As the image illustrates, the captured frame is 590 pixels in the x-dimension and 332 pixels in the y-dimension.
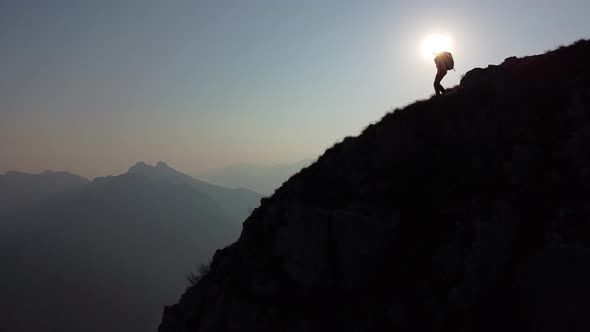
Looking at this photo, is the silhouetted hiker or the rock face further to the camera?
the silhouetted hiker

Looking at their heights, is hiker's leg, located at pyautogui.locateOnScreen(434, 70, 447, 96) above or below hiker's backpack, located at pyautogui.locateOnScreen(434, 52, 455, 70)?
below

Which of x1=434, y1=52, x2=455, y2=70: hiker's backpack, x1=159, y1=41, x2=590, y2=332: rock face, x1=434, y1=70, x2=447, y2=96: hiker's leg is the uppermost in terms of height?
x1=434, y1=52, x2=455, y2=70: hiker's backpack

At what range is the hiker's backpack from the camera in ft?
91.4

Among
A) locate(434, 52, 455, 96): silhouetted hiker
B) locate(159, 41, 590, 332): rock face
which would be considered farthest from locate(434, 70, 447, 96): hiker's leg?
locate(159, 41, 590, 332): rock face

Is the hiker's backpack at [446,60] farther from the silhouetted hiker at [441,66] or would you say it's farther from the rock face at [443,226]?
the rock face at [443,226]

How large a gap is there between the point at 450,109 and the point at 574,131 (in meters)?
6.96

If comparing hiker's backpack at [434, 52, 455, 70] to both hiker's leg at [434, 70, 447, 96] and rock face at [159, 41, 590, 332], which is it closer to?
hiker's leg at [434, 70, 447, 96]

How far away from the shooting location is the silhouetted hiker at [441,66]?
27.7 m

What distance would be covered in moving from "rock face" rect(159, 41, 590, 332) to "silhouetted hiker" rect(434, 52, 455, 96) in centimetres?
182

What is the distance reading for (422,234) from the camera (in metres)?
19.8

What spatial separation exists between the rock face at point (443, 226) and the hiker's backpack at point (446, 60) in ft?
6.49

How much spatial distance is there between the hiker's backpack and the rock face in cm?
198

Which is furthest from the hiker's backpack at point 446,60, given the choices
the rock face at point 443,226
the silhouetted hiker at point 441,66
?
the rock face at point 443,226

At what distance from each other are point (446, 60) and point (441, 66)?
0.62 metres
